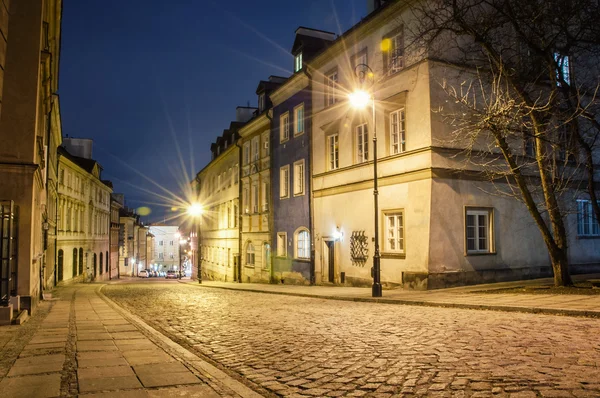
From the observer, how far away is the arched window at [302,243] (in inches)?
1060

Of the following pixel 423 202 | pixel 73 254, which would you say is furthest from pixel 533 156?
pixel 73 254

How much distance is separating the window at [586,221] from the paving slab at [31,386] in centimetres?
2291

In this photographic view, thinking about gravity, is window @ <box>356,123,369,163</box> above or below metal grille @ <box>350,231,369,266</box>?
above

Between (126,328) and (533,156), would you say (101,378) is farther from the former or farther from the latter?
(533,156)

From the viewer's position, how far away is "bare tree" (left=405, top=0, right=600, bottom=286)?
14.8m

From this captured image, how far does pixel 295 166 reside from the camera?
93.0 ft

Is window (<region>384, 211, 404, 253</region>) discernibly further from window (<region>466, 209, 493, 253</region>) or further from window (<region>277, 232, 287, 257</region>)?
window (<region>277, 232, 287, 257</region>)

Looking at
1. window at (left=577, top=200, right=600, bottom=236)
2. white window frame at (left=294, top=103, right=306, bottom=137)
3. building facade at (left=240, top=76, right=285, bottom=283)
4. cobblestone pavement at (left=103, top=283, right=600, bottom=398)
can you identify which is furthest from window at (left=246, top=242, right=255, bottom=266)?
cobblestone pavement at (left=103, top=283, right=600, bottom=398)

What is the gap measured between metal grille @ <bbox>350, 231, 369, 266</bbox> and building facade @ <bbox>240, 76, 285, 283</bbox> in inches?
382

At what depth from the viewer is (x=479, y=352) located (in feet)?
23.7

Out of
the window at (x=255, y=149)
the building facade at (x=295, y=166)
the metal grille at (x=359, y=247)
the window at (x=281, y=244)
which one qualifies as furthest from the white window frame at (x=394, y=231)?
the window at (x=255, y=149)

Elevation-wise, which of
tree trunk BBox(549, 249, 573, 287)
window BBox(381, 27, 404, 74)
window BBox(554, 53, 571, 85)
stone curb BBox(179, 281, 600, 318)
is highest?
window BBox(381, 27, 404, 74)

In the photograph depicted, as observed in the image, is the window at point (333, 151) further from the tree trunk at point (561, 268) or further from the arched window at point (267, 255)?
the tree trunk at point (561, 268)

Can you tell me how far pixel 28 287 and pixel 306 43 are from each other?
21.1m
